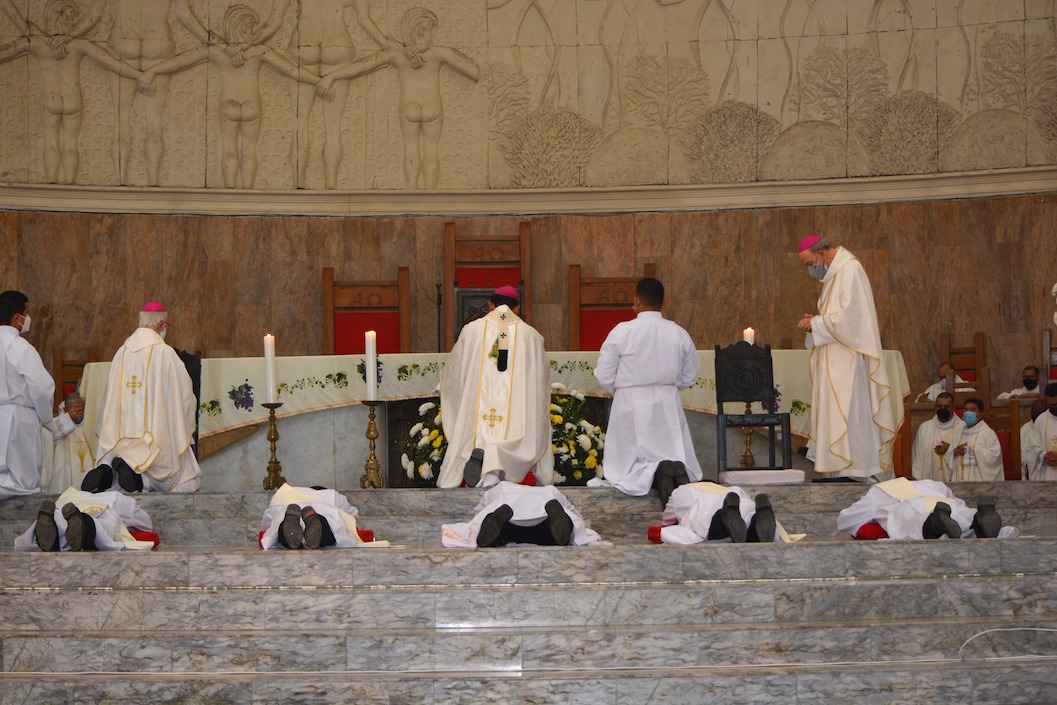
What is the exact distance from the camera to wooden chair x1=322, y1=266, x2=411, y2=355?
12875 mm

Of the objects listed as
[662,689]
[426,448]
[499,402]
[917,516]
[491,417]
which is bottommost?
[662,689]

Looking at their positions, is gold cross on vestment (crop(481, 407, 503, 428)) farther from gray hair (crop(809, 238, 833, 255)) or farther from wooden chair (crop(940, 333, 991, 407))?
wooden chair (crop(940, 333, 991, 407))

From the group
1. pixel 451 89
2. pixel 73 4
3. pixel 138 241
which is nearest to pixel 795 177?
pixel 451 89

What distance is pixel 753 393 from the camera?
8.98 meters

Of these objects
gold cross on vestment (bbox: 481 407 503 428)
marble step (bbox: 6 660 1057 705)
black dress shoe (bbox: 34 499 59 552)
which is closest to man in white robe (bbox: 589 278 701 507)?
gold cross on vestment (bbox: 481 407 503 428)

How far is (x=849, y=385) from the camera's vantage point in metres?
8.74

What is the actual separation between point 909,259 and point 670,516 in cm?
676

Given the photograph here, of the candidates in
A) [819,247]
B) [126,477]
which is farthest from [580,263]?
[126,477]

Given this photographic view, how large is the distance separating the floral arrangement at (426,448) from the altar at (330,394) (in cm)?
20

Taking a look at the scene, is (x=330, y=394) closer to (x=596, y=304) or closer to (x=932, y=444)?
(x=596, y=304)

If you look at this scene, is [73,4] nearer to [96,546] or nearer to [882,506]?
[96,546]

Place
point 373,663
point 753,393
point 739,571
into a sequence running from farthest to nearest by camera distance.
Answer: point 753,393 < point 739,571 < point 373,663

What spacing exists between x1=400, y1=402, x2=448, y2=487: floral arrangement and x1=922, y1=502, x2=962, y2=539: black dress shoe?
429cm

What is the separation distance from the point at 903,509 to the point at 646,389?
2.44 m
